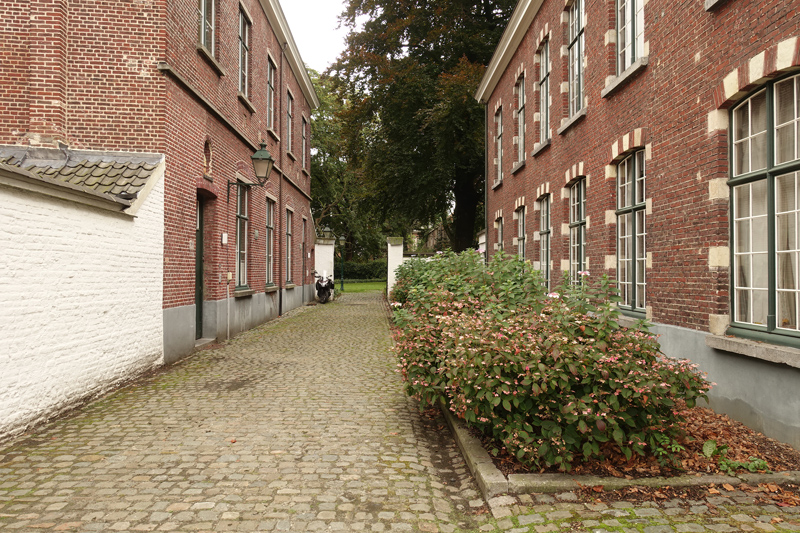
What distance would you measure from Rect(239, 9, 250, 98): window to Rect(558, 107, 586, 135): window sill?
290 inches

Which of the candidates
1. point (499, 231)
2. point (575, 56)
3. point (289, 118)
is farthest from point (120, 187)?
point (499, 231)

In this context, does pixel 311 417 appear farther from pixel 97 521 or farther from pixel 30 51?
pixel 30 51

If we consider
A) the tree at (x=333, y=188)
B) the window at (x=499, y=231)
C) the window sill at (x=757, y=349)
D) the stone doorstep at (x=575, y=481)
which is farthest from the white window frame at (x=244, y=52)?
the tree at (x=333, y=188)

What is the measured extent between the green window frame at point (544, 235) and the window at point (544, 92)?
4.88 ft

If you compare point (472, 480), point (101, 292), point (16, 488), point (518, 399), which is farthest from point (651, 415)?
point (101, 292)

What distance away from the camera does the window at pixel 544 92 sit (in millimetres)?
12469

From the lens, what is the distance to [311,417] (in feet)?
18.8

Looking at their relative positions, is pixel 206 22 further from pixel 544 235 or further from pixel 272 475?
pixel 272 475

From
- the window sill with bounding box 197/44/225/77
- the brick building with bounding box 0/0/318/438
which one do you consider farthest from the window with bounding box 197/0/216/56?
the window sill with bounding box 197/44/225/77

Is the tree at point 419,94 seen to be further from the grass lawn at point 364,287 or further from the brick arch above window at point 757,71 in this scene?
the brick arch above window at point 757,71

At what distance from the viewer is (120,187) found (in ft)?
24.3

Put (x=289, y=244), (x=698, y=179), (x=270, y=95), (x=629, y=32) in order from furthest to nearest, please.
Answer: (x=289, y=244) < (x=270, y=95) < (x=629, y=32) < (x=698, y=179)

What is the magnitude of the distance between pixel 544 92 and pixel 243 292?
854cm

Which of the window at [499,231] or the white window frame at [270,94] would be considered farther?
the window at [499,231]
